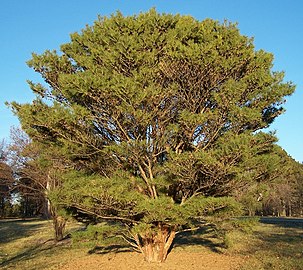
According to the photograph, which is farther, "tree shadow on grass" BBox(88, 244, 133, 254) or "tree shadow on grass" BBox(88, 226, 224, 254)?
"tree shadow on grass" BBox(88, 226, 224, 254)

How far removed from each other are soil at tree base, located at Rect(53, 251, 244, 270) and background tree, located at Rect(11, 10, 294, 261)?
0.57m

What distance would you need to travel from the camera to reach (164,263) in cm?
1120

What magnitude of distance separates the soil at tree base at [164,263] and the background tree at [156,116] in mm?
574

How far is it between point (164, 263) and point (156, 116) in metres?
5.13

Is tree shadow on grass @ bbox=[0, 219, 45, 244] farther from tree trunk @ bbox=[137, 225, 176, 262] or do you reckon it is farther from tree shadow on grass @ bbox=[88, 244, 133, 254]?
tree trunk @ bbox=[137, 225, 176, 262]

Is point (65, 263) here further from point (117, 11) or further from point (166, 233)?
point (117, 11)

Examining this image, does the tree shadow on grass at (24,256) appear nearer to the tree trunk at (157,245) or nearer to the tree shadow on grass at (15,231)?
the tree trunk at (157,245)

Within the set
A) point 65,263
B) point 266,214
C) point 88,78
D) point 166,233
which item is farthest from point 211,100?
point 266,214

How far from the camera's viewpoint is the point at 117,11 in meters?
10.6

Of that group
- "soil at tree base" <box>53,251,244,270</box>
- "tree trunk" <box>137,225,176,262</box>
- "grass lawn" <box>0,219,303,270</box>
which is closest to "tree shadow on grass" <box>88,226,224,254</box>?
→ "grass lawn" <box>0,219,303,270</box>

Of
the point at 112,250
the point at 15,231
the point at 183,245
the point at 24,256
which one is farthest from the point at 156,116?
the point at 15,231

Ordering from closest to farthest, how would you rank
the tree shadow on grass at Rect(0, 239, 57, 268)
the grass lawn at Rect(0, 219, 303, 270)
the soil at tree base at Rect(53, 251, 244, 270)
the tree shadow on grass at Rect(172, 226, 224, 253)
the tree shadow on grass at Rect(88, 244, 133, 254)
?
the soil at tree base at Rect(53, 251, 244, 270)
the grass lawn at Rect(0, 219, 303, 270)
the tree shadow on grass at Rect(0, 239, 57, 268)
the tree shadow on grass at Rect(88, 244, 133, 254)
the tree shadow on grass at Rect(172, 226, 224, 253)

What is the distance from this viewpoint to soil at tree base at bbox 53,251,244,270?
1088cm

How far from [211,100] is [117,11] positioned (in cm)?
426
